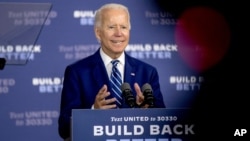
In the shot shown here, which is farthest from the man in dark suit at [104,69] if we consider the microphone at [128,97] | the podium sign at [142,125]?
the podium sign at [142,125]

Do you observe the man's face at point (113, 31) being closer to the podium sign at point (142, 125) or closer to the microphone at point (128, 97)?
the microphone at point (128, 97)

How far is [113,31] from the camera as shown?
4699 millimetres

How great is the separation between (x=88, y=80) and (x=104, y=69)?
158mm

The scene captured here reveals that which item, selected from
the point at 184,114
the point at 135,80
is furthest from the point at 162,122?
the point at 135,80

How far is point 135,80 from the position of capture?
4.67 metres

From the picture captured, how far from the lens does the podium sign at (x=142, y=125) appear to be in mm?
2656

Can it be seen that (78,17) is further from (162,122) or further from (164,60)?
(162,122)

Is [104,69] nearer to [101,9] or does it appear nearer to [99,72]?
[99,72]

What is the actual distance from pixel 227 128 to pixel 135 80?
2.09m

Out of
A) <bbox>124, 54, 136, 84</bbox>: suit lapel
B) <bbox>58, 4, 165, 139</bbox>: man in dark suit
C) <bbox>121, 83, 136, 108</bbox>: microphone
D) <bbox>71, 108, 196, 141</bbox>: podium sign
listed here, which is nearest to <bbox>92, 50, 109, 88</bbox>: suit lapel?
<bbox>58, 4, 165, 139</bbox>: man in dark suit

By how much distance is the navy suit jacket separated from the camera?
182 inches

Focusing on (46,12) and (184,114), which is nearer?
(184,114)

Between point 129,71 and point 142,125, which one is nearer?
point 142,125

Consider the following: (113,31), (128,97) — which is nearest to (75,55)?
(113,31)
